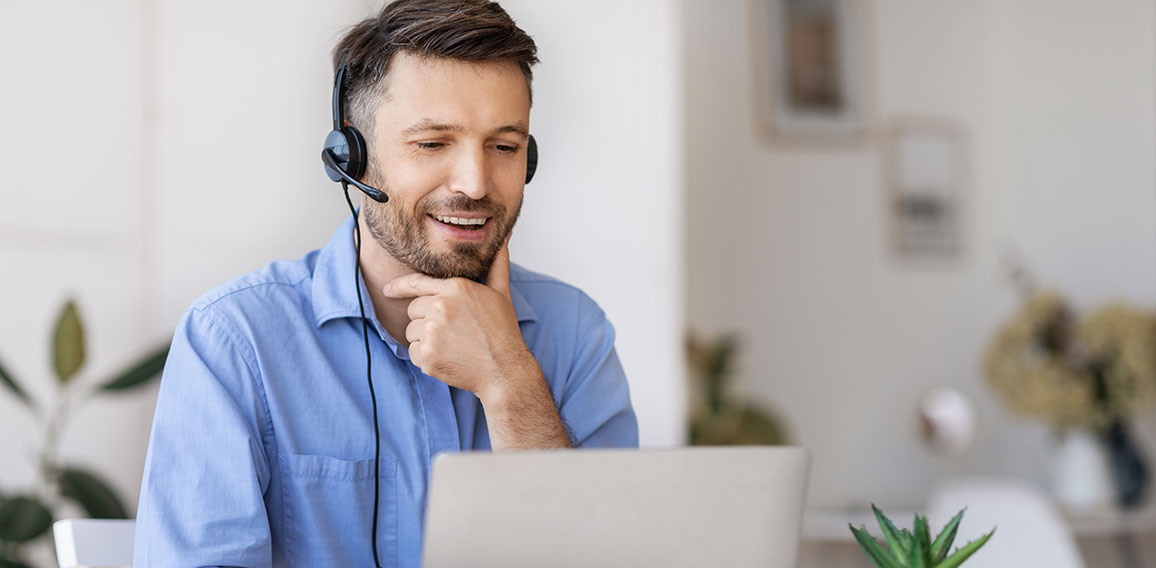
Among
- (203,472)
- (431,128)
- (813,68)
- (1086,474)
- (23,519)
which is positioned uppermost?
(813,68)

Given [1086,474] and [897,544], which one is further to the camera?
[1086,474]

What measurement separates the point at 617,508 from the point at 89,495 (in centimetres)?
171

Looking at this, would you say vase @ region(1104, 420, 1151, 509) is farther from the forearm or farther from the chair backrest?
the chair backrest

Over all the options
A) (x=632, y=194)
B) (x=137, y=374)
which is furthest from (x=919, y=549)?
(x=137, y=374)

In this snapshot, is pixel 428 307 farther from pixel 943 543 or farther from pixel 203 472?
pixel 943 543

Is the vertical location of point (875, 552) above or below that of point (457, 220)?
below

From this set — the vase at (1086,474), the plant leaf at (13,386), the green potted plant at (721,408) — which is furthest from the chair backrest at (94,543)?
the vase at (1086,474)

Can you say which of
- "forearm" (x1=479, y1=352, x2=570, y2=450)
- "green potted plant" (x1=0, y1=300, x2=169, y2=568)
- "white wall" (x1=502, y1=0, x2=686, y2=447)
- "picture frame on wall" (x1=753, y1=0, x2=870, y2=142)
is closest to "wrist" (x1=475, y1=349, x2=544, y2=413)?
"forearm" (x1=479, y1=352, x2=570, y2=450)

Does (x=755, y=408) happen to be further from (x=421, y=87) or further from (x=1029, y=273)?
(x=421, y=87)

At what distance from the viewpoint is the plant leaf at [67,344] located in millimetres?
2162

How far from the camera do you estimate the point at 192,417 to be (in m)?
1.07

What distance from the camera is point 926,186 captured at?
419 centimetres

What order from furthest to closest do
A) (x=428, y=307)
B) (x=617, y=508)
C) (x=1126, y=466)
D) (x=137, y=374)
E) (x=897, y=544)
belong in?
(x=1126, y=466)
(x=137, y=374)
(x=428, y=307)
(x=897, y=544)
(x=617, y=508)

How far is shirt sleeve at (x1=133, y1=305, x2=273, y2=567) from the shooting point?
1025 mm
